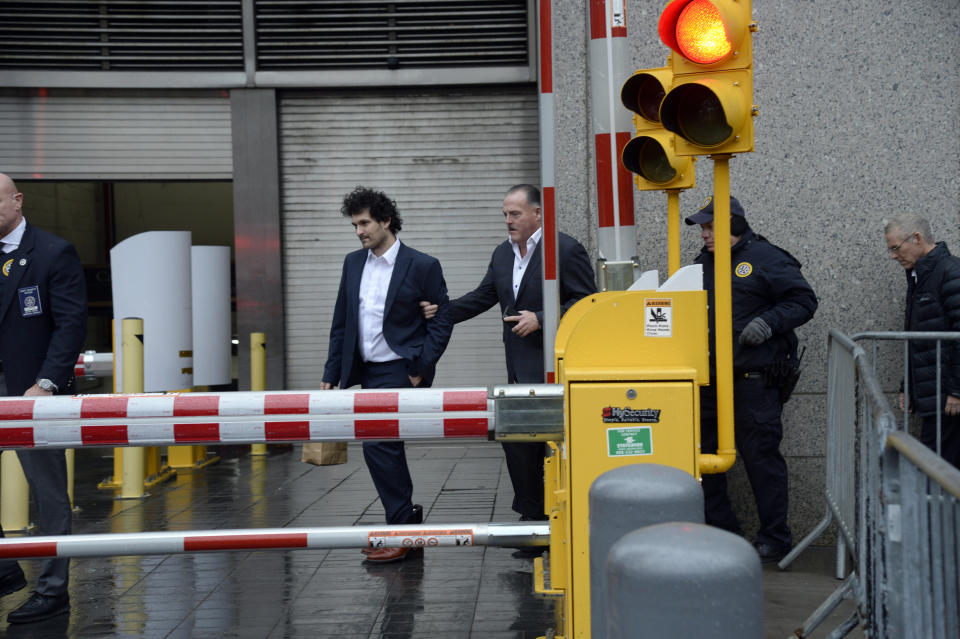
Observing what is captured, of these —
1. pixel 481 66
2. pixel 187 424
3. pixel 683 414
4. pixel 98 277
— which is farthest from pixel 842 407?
pixel 98 277

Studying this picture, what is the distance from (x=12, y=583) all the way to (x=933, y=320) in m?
5.06

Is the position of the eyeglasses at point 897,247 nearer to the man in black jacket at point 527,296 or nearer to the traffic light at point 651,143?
the man in black jacket at point 527,296

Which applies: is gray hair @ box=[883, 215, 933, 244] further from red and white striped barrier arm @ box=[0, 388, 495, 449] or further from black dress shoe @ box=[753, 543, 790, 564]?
red and white striped barrier arm @ box=[0, 388, 495, 449]

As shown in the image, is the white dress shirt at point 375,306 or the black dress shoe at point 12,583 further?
the white dress shirt at point 375,306

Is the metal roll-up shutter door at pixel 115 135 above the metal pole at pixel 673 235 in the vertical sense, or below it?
above

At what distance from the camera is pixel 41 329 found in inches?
192

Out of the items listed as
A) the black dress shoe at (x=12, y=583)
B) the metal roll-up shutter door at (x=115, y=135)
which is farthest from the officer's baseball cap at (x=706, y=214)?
the metal roll-up shutter door at (x=115, y=135)

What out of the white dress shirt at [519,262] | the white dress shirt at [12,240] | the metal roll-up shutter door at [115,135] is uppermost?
the metal roll-up shutter door at [115,135]

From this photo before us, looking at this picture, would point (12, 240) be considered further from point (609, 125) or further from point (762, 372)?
point (762, 372)

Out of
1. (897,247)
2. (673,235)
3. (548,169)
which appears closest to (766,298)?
(897,247)

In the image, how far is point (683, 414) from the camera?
3.25 meters

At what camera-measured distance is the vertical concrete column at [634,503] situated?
8.04ft

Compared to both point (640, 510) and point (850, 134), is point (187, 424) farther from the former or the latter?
point (850, 134)

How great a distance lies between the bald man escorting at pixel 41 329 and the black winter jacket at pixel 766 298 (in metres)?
3.30
